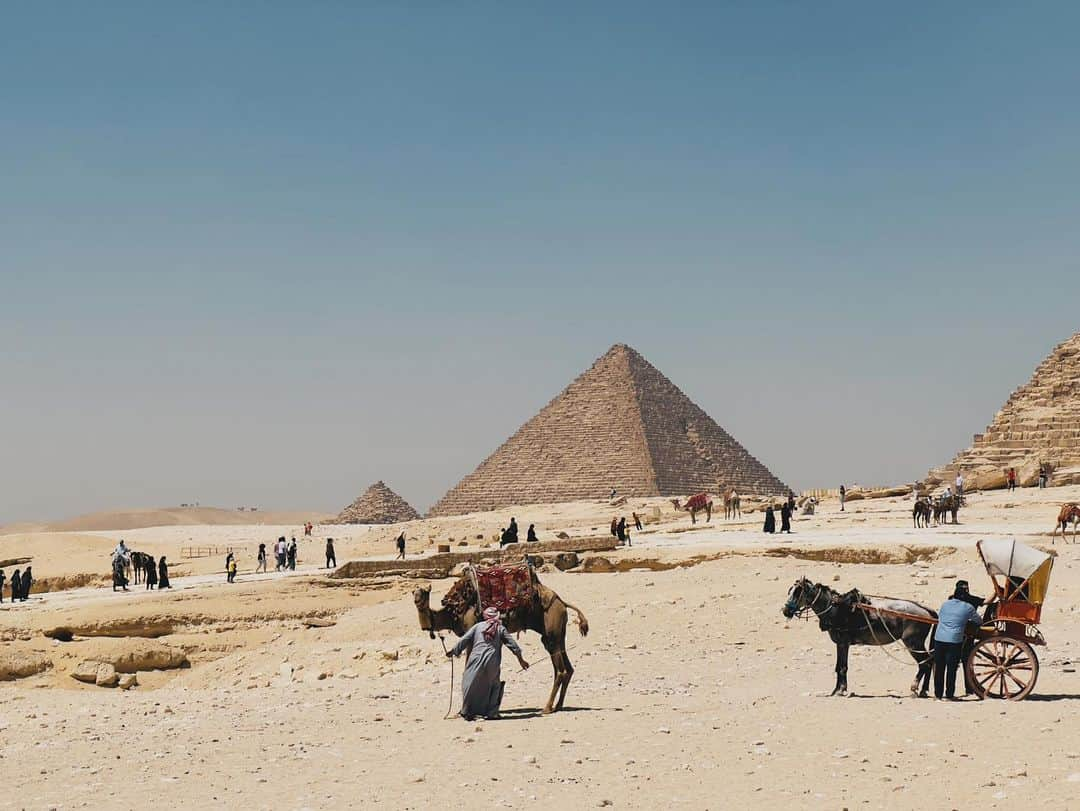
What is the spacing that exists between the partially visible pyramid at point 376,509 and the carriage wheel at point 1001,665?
7935 centimetres

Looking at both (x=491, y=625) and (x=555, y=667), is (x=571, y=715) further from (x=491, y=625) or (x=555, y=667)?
(x=491, y=625)

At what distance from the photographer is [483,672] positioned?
8188 millimetres

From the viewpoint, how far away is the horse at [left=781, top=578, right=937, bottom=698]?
885 centimetres

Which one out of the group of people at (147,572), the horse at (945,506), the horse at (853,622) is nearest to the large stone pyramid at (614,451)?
the horse at (945,506)

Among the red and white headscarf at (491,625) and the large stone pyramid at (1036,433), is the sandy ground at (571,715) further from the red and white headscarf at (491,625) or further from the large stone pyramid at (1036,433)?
the large stone pyramid at (1036,433)

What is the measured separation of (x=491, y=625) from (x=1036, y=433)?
139 feet

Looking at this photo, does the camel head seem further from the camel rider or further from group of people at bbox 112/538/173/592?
group of people at bbox 112/538/173/592

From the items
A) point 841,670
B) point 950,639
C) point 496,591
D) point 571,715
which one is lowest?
point 571,715

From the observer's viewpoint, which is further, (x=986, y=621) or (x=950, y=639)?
(x=986, y=621)

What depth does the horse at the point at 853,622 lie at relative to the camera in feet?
29.0

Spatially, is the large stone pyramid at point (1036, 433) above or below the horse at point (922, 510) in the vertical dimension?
above

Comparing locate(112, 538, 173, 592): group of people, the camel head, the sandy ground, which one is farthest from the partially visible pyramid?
the camel head

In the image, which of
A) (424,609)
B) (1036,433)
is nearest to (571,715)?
(424,609)

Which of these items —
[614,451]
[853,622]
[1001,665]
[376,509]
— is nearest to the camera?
[1001,665]
